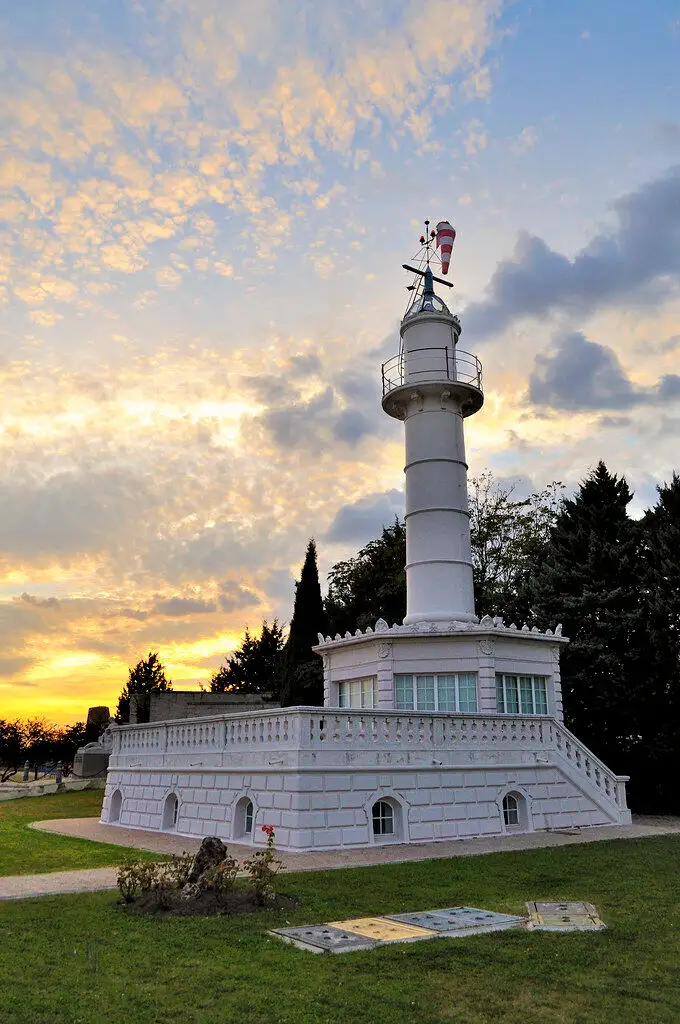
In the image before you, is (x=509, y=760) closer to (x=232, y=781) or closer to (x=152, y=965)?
(x=232, y=781)

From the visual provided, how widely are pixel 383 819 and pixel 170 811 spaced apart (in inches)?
262

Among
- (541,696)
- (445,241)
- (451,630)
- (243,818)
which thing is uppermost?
(445,241)

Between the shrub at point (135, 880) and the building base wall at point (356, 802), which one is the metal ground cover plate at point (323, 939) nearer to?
the shrub at point (135, 880)

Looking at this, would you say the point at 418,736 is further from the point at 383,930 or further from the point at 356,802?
the point at 383,930

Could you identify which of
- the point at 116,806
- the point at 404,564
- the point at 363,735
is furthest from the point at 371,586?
the point at 363,735

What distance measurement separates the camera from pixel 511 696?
81.6 feet

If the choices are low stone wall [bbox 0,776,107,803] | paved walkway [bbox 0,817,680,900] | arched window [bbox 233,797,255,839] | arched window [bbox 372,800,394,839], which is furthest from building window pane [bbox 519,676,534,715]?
low stone wall [bbox 0,776,107,803]

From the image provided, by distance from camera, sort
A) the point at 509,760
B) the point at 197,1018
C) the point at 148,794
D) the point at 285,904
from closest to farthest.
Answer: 1. the point at 197,1018
2. the point at 285,904
3. the point at 509,760
4. the point at 148,794

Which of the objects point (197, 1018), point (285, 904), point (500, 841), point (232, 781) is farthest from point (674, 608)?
point (197, 1018)

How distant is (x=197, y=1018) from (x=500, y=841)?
45.2 ft

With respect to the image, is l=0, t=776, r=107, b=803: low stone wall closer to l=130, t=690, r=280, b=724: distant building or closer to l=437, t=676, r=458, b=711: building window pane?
l=130, t=690, r=280, b=724: distant building

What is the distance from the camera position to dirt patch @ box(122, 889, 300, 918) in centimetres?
1043

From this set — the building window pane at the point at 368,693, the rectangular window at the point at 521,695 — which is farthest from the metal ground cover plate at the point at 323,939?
the building window pane at the point at 368,693

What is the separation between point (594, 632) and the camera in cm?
3080
